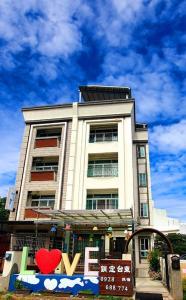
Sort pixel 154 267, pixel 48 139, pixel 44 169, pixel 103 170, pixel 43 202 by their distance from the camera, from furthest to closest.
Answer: pixel 48 139
pixel 44 169
pixel 43 202
pixel 103 170
pixel 154 267

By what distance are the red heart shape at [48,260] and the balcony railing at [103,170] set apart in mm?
12094

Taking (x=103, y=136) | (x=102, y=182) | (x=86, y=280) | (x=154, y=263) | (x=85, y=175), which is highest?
(x=103, y=136)

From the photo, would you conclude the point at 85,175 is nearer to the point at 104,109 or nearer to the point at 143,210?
the point at 143,210

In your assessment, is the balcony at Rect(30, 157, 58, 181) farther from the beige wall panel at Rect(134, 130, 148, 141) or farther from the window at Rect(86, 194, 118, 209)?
the beige wall panel at Rect(134, 130, 148, 141)

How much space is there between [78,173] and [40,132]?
22.9ft

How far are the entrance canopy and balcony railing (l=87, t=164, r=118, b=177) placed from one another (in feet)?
15.1

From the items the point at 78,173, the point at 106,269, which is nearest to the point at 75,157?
the point at 78,173

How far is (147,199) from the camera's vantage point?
2725 centimetres

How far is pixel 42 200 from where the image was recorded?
1017 inches

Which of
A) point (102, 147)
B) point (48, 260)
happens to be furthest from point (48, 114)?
point (48, 260)

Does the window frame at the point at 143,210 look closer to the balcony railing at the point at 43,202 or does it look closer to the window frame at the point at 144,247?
the window frame at the point at 144,247

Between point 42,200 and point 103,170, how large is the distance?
20.4 feet

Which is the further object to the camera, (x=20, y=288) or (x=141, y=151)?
(x=141, y=151)

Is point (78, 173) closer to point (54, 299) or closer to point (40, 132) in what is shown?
point (40, 132)
